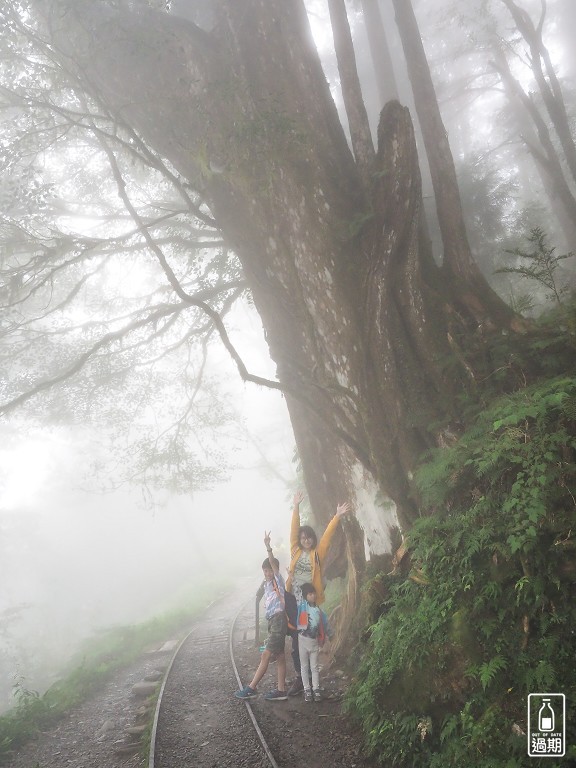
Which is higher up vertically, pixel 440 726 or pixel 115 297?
pixel 115 297

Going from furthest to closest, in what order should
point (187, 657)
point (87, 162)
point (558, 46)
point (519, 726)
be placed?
point (558, 46), point (87, 162), point (187, 657), point (519, 726)

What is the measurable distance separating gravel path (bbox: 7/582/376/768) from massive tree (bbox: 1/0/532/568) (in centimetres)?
252

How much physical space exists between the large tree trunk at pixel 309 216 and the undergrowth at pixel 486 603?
1.05 metres

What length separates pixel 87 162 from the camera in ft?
42.5

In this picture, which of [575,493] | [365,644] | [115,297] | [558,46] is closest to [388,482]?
[365,644]

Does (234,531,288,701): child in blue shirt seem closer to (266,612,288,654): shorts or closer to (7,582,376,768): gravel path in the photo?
(266,612,288,654): shorts

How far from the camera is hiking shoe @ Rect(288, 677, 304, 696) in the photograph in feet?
20.6

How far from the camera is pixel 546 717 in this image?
3.32 meters

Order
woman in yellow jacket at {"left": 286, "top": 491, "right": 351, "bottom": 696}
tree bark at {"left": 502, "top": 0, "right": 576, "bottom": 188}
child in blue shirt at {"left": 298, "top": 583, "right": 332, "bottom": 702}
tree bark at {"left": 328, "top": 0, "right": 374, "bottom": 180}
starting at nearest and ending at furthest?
child in blue shirt at {"left": 298, "top": 583, "right": 332, "bottom": 702}, woman in yellow jacket at {"left": 286, "top": 491, "right": 351, "bottom": 696}, tree bark at {"left": 328, "top": 0, "right": 374, "bottom": 180}, tree bark at {"left": 502, "top": 0, "right": 576, "bottom": 188}

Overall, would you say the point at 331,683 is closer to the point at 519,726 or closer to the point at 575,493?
the point at 519,726

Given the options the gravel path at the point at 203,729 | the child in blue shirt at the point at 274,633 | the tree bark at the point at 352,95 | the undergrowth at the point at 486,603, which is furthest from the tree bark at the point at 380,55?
the gravel path at the point at 203,729

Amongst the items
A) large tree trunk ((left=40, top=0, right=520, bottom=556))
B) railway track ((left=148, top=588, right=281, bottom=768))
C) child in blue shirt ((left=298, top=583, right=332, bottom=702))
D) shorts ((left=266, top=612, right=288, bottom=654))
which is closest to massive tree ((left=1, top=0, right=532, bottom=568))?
large tree trunk ((left=40, top=0, right=520, bottom=556))

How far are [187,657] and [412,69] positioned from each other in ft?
41.0

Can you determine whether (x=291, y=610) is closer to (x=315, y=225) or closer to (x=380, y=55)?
(x=315, y=225)
